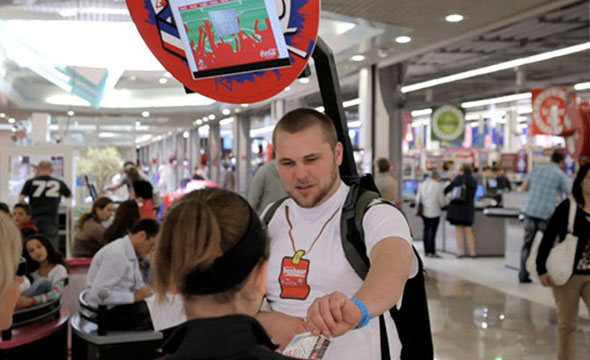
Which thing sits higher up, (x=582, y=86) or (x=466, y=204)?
(x=582, y=86)

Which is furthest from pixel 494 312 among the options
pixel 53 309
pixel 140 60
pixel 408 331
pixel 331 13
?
pixel 140 60

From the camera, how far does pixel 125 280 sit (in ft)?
14.5

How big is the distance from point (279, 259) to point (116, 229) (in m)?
4.00

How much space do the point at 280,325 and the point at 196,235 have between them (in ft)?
1.84

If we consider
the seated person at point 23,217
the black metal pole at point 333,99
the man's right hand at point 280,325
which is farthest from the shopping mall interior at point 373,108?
the seated person at point 23,217

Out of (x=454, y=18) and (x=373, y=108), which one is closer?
(x=454, y=18)

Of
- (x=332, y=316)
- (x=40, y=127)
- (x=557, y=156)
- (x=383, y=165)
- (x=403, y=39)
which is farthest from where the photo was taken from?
(x=40, y=127)

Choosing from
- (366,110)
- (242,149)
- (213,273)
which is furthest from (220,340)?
(242,149)

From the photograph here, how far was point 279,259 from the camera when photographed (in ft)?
5.80

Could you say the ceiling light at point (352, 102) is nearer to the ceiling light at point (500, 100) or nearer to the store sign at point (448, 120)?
the ceiling light at point (500, 100)

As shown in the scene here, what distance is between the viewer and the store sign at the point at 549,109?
10501mm

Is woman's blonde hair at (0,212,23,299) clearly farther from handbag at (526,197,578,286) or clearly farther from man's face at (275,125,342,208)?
handbag at (526,197,578,286)

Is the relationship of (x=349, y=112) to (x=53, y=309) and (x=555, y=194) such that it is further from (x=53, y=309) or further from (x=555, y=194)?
(x=53, y=309)

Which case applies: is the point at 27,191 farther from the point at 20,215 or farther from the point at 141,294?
the point at 141,294
